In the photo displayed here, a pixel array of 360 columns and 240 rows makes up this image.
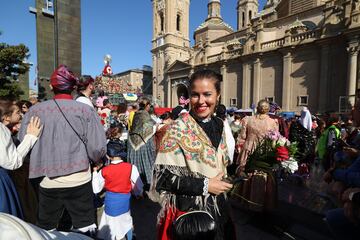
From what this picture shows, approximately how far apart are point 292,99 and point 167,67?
26953 millimetres

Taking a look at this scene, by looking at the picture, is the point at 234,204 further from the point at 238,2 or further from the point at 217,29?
the point at 238,2

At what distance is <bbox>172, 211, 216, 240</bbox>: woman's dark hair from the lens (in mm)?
1387

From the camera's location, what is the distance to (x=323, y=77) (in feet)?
77.7

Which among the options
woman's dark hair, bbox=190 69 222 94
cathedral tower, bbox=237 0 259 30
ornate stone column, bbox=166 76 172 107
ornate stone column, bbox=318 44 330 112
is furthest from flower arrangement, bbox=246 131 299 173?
cathedral tower, bbox=237 0 259 30

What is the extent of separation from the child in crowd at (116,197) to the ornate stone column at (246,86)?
97.8 feet

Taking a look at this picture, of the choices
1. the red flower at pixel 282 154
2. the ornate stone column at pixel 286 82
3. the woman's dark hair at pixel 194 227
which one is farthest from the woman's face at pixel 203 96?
the ornate stone column at pixel 286 82

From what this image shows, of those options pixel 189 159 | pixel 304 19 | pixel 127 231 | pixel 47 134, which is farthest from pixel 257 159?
pixel 304 19

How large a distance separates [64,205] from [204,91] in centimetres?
192

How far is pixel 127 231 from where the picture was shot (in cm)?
296

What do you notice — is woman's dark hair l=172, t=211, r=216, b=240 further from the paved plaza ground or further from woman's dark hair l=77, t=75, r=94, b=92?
woman's dark hair l=77, t=75, r=94, b=92

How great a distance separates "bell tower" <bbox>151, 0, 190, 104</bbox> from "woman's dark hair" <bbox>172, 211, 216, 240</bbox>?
45.6 meters

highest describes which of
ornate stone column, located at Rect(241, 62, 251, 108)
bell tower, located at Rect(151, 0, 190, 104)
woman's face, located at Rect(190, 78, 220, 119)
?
bell tower, located at Rect(151, 0, 190, 104)

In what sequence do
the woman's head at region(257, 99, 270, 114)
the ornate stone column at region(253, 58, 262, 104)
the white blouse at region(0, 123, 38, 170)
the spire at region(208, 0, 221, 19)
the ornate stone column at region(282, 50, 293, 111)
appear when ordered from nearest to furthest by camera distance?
the white blouse at region(0, 123, 38, 170)
the woman's head at region(257, 99, 270, 114)
the ornate stone column at region(282, 50, 293, 111)
the ornate stone column at region(253, 58, 262, 104)
the spire at region(208, 0, 221, 19)

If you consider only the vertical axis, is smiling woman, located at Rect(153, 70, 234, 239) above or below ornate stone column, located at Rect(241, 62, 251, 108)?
below
